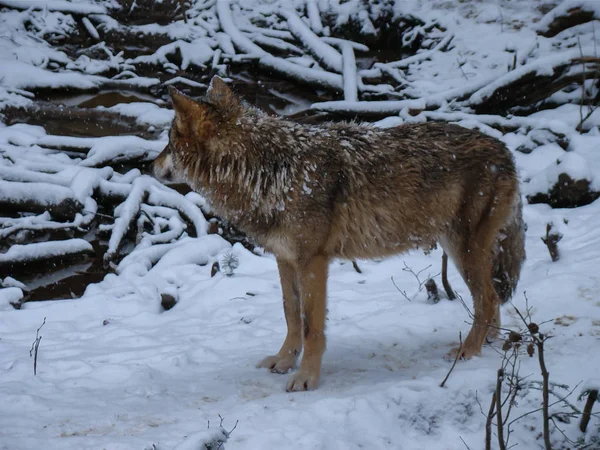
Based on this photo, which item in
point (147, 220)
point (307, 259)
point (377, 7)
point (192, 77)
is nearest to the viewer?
point (307, 259)

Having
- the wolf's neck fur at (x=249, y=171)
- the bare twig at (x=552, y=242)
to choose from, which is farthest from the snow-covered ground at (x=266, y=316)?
the wolf's neck fur at (x=249, y=171)

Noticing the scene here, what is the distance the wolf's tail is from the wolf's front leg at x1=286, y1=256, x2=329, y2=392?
1475 mm

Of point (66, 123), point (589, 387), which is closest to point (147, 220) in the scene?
point (66, 123)

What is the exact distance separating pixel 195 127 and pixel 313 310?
167 cm

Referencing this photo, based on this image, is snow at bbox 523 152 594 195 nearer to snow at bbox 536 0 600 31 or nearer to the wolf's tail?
the wolf's tail

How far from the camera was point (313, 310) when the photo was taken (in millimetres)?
4727

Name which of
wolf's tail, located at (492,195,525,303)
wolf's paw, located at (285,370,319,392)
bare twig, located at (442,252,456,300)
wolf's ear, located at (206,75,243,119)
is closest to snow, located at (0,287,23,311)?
wolf's ear, located at (206,75,243,119)

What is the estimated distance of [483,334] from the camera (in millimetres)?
4949

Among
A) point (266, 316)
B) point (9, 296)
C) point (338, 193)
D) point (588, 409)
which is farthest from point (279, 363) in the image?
point (9, 296)

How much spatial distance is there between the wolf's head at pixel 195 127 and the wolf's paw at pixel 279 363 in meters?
1.63

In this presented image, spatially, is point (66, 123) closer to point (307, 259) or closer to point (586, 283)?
point (307, 259)

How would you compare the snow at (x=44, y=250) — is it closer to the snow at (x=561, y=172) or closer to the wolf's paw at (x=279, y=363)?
the wolf's paw at (x=279, y=363)

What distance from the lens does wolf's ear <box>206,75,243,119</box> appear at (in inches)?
191

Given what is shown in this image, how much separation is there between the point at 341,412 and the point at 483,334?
1641 millimetres
